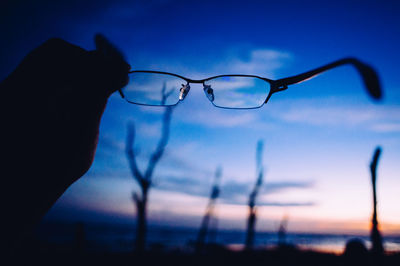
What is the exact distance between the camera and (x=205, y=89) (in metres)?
1.71

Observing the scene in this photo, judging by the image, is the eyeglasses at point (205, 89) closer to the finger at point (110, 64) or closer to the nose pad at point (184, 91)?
the nose pad at point (184, 91)

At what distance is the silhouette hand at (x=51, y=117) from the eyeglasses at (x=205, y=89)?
62cm

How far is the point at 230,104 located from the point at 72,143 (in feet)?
4.11

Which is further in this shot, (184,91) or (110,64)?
(184,91)

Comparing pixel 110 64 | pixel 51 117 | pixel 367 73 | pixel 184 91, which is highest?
pixel 184 91

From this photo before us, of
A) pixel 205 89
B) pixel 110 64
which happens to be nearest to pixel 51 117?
pixel 110 64

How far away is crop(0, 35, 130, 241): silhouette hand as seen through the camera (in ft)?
2.01

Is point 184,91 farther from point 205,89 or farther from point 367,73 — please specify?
point 367,73

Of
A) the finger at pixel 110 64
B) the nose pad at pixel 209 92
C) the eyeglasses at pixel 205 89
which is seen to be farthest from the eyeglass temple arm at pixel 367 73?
the nose pad at pixel 209 92

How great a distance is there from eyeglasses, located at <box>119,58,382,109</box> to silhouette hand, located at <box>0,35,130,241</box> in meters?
0.62

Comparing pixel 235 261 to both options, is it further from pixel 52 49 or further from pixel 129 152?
pixel 52 49

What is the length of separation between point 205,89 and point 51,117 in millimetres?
1196

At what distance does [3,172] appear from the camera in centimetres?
59

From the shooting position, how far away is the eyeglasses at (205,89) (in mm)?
1447
